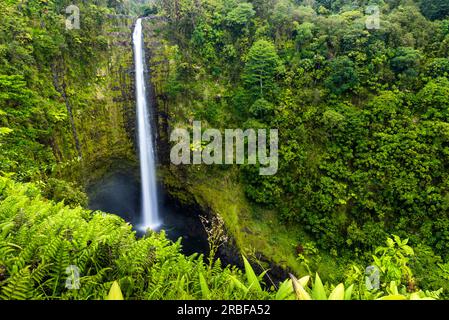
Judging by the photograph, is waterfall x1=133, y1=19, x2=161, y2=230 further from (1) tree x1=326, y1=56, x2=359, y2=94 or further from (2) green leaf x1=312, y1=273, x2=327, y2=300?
(2) green leaf x1=312, y1=273, x2=327, y2=300

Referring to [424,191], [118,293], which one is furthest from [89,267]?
[424,191]

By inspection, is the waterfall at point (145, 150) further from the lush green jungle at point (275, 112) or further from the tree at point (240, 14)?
the tree at point (240, 14)

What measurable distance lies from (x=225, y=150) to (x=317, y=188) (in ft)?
17.1

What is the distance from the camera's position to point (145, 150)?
1723 cm

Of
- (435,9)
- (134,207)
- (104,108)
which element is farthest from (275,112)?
(435,9)

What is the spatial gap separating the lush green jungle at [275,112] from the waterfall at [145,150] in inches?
18.9

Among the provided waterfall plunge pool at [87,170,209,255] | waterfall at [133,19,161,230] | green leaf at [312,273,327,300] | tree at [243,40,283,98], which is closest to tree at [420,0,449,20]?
tree at [243,40,283,98]

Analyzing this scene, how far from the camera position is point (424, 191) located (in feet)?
40.8

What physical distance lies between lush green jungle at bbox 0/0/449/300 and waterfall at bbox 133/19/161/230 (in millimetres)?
481

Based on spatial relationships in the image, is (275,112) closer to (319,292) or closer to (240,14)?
(240,14)

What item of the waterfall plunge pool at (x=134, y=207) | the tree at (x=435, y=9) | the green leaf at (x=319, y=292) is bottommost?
the waterfall plunge pool at (x=134, y=207)

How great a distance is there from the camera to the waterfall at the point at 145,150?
1706cm

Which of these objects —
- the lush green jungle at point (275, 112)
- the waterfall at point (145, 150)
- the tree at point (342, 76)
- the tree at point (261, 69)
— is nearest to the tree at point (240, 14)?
the lush green jungle at point (275, 112)
